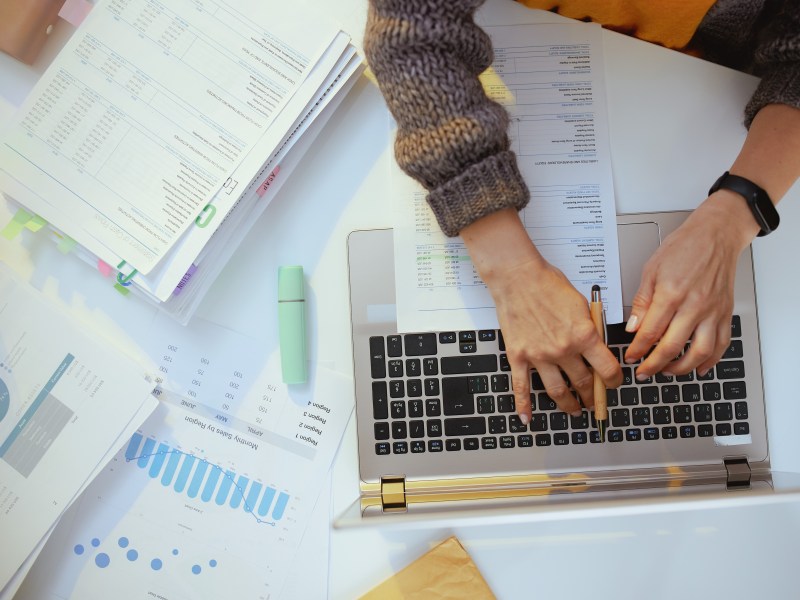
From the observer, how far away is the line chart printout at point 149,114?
65 centimetres

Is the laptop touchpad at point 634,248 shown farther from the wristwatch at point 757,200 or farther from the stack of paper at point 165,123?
the stack of paper at point 165,123

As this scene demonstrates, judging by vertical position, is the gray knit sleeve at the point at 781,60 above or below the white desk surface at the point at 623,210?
above

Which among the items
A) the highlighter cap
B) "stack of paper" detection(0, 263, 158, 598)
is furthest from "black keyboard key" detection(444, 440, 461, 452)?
"stack of paper" detection(0, 263, 158, 598)

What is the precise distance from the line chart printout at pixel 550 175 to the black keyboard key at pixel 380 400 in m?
0.11

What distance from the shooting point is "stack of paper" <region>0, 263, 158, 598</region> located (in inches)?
26.7

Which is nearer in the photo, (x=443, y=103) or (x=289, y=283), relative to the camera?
(x=443, y=103)

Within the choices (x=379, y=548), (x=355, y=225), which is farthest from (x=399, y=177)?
(x=379, y=548)

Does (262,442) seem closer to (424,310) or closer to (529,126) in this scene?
(424,310)

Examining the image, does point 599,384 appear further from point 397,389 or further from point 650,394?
point 397,389

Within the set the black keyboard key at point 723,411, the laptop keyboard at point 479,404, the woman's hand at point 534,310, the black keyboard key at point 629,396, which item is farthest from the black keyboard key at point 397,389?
the black keyboard key at point 723,411

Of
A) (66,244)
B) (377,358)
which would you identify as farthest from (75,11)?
(377,358)

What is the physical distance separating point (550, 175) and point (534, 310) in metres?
0.16

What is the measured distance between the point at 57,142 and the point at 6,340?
0.22m

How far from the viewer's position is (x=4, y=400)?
0.68 metres
